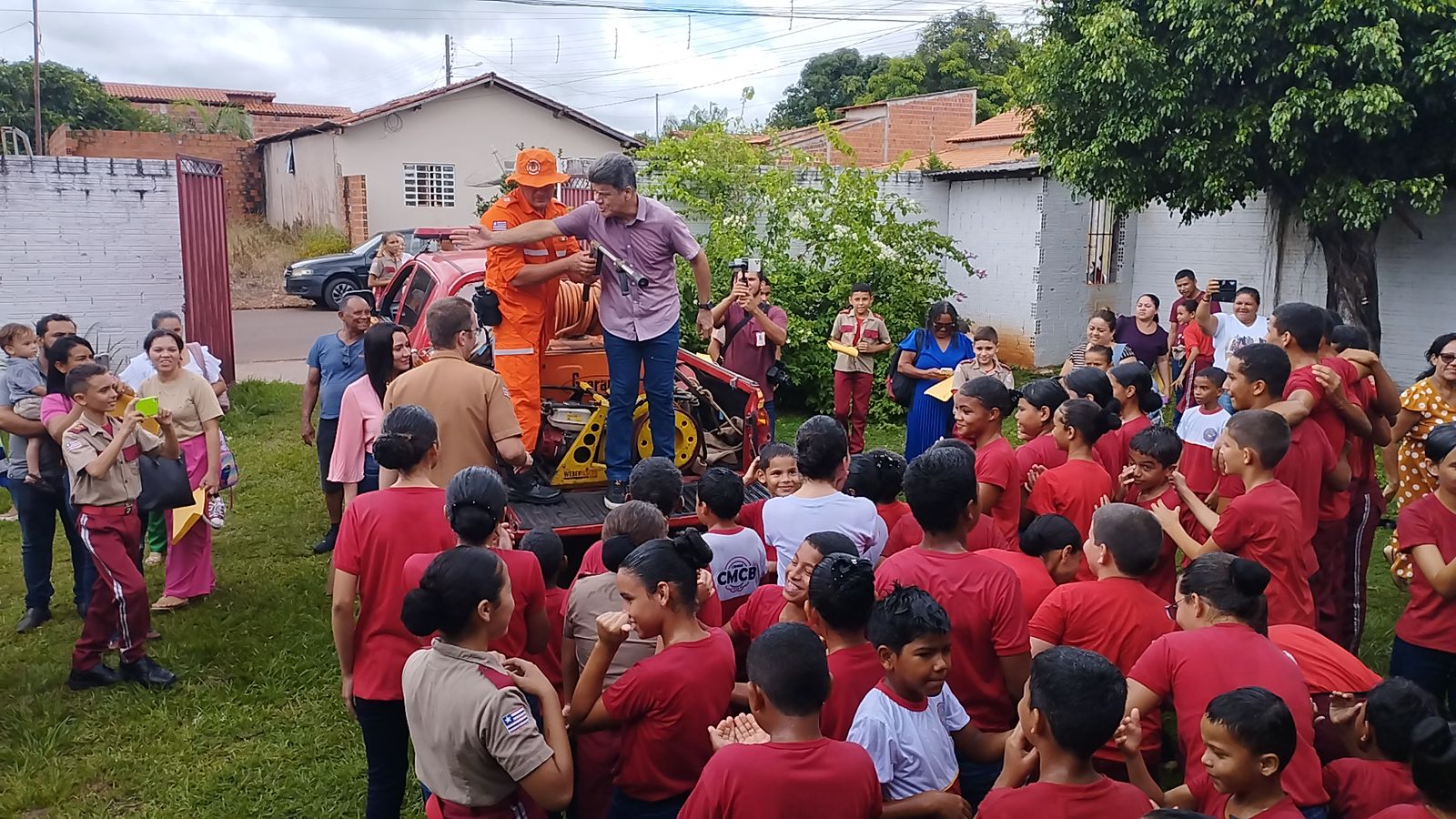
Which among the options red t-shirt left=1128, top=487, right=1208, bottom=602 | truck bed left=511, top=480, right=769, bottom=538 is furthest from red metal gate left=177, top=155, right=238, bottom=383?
red t-shirt left=1128, top=487, right=1208, bottom=602

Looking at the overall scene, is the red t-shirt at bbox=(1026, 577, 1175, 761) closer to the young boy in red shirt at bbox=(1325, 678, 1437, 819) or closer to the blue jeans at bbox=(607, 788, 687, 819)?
the young boy in red shirt at bbox=(1325, 678, 1437, 819)

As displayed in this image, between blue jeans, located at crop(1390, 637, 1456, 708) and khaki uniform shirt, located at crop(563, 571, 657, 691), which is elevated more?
khaki uniform shirt, located at crop(563, 571, 657, 691)

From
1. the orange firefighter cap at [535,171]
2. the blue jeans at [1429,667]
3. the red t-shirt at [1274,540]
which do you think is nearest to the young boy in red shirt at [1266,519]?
the red t-shirt at [1274,540]

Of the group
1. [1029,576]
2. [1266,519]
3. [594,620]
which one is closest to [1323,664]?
[1266,519]

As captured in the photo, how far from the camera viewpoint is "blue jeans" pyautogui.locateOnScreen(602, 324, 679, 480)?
18.5ft

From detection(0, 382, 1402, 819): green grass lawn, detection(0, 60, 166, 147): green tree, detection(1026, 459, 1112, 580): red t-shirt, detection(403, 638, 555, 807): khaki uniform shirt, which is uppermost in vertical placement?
detection(0, 60, 166, 147): green tree

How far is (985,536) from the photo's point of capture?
164 inches

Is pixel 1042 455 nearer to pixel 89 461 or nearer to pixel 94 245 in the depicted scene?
pixel 89 461

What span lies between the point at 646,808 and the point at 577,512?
8.76 feet

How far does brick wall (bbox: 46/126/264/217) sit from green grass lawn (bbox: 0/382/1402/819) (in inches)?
833

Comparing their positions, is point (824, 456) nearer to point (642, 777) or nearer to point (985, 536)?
point (985, 536)

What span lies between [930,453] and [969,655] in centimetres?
66

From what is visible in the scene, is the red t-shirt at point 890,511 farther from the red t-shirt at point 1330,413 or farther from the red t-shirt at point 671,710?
the red t-shirt at point 1330,413

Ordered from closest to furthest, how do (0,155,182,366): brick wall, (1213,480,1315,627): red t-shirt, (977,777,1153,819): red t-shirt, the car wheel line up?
(977,777,1153,819): red t-shirt < (1213,480,1315,627): red t-shirt < (0,155,182,366): brick wall < the car wheel
